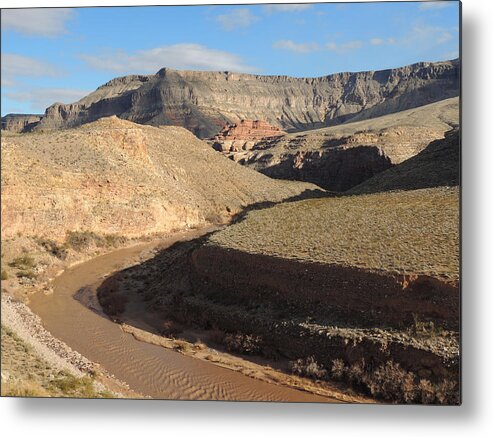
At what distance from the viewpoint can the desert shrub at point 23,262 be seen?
16312 millimetres

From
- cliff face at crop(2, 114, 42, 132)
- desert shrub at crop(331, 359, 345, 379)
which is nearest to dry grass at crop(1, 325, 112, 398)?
desert shrub at crop(331, 359, 345, 379)

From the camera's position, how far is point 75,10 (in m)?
10.0

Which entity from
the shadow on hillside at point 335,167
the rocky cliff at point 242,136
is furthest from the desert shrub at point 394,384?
the rocky cliff at point 242,136

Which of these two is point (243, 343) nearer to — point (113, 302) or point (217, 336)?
point (217, 336)

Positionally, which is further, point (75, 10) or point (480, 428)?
point (75, 10)

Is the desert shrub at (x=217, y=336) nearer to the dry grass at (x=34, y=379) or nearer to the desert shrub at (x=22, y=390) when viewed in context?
the dry grass at (x=34, y=379)

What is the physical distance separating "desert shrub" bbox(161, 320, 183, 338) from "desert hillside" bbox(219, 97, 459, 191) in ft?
160

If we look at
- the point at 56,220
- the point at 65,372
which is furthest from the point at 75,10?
the point at 56,220

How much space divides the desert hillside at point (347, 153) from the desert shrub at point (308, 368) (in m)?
49.8

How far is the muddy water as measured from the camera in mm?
10141

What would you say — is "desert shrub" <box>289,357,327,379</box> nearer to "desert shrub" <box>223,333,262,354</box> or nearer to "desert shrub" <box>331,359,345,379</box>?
"desert shrub" <box>331,359,345,379</box>

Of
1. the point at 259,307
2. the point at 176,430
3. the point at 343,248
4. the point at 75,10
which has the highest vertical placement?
the point at 75,10

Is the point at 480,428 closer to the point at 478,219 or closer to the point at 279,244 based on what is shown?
the point at 478,219

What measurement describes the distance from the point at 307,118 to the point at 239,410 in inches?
6316
